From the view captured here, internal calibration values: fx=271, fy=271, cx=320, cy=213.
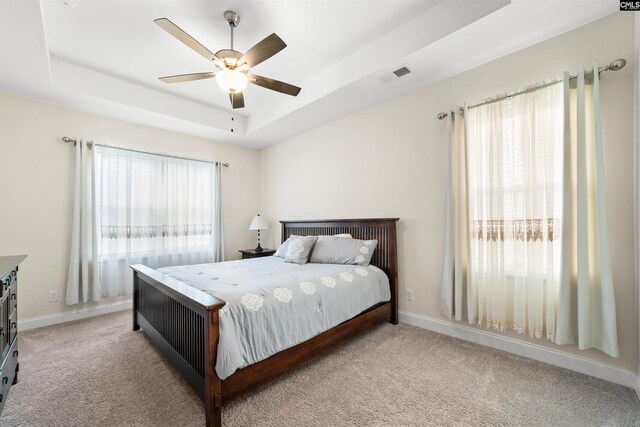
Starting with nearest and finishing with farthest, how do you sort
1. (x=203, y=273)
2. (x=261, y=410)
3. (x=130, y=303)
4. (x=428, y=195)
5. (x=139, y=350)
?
(x=261, y=410), (x=139, y=350), (x=203, y=273), (x=428, y=195), (x=130, y=303)

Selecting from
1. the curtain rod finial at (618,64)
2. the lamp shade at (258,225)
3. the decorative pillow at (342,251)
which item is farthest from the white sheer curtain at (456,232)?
the lamp shade at (258,225)

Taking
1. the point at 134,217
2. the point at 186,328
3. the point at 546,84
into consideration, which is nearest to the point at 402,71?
the point at 546,84

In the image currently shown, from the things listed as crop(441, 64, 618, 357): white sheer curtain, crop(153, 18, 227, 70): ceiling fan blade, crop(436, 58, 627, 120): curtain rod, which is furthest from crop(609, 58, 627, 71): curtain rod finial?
crop(153, 18, 227, 70): ceiling fan blade

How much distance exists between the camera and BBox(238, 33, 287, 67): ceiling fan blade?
188cm

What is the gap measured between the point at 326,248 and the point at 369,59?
2.05 meters

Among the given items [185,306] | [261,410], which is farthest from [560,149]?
[185,306]

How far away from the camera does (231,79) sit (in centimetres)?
213

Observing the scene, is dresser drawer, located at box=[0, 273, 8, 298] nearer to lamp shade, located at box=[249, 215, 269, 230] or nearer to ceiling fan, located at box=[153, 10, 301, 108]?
ceiling fan, located at box=[153, 10, 301, 108]

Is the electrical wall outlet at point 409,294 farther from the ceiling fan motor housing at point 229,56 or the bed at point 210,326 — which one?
the ceiling fan motor housing at point 229,56

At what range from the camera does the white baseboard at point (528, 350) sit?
1.89m

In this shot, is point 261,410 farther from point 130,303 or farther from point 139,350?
point 130,303

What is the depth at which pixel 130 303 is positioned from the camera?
3.73m

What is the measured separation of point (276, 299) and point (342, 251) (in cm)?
131

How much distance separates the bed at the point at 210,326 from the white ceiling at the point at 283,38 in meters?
1.63
